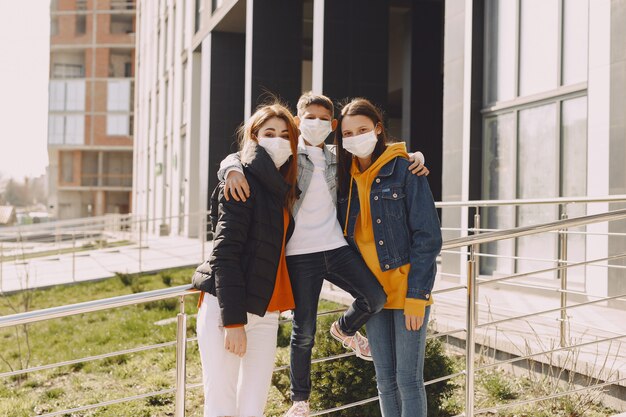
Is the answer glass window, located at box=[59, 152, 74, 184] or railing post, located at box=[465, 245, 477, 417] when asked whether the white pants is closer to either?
railing post, located at box=[465, 245, 477, 417]

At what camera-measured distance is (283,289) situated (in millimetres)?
3172

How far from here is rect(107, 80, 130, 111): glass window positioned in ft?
175

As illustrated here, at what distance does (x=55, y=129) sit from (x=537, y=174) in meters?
50.6

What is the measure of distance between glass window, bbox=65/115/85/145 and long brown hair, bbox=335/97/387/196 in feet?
174

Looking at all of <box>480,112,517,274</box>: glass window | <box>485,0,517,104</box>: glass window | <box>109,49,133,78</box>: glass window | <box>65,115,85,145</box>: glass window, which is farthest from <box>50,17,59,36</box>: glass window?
<box>480,112,517,274</box>: glass window

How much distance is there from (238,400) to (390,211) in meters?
1.18

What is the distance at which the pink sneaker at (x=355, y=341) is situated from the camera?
Result: 3.50 meters

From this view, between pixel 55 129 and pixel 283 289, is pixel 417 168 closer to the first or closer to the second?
pixel 283 289

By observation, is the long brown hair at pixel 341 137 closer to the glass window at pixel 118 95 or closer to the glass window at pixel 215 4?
the glass window at pixel 215 4

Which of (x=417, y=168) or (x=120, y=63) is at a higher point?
(x=120, y=63)

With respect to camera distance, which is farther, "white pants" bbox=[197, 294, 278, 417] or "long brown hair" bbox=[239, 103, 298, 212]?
"long brown hair" bbox=[239, 103, 298, 212]

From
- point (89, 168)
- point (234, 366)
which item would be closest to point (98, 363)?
point (234, 366)

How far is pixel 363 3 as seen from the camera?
46.8ft

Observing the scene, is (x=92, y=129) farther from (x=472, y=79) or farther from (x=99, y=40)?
(x=472, y=79)
